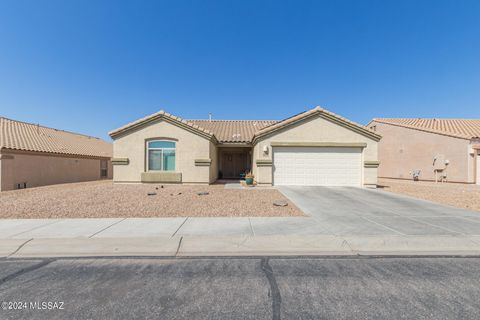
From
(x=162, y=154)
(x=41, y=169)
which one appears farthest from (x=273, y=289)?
(x=41, y=169)

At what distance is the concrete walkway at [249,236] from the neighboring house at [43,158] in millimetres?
10081

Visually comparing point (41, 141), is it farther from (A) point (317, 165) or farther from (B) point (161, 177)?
(A) point (317, 165)

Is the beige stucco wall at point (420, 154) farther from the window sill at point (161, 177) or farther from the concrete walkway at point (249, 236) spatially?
the window sill at point (161, 177)

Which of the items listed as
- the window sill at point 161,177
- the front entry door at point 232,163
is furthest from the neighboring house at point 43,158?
the front entry door at point 232,163

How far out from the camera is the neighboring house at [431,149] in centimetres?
1545

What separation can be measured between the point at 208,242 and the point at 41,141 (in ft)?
62.8

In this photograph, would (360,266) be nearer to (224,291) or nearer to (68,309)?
(224,291)

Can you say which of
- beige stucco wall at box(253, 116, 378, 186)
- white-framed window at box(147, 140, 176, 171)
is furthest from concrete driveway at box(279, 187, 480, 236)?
white-framed window at box(147, 140, 176, 171)

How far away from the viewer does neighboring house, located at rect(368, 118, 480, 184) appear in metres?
15.5

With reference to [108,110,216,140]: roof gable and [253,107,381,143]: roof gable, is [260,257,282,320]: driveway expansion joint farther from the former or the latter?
[108,110,216,140]: roof gable

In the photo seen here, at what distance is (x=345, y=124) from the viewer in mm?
13055

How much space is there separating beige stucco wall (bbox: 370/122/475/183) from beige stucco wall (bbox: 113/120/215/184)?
62.7ft

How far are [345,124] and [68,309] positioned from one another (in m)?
14.8

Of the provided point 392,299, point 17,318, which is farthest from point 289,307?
point 17,318
